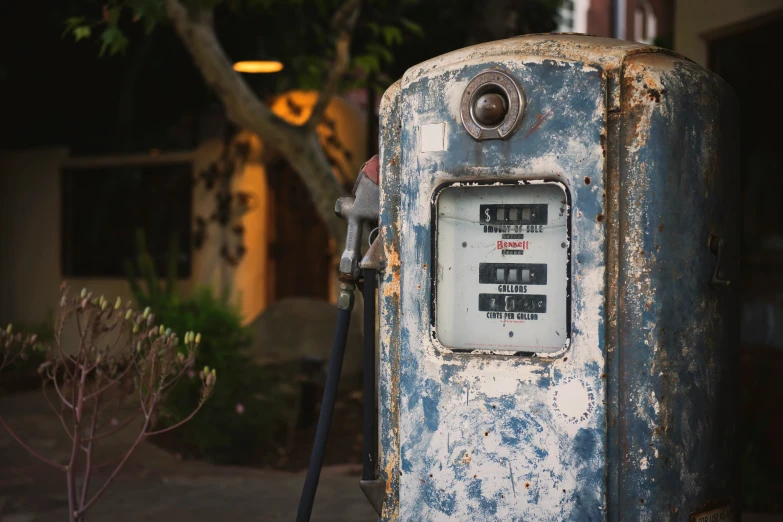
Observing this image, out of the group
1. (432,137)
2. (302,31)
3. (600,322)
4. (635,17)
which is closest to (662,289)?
(600,322)

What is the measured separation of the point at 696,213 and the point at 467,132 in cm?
68

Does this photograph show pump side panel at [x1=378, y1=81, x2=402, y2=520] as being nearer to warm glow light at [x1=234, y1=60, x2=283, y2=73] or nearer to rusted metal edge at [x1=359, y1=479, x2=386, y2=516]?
rusted metal edge at [x1=359, y1=479, x2=386, y2=516]

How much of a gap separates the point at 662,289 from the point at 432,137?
0.79 metres

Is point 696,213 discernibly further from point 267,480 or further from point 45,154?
point 45,154

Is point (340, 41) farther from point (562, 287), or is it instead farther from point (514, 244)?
point (562, 287)

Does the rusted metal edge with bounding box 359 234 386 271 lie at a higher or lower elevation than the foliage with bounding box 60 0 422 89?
lower

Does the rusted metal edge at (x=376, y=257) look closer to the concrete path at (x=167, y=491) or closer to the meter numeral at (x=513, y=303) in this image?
the meter numeral at (x=513, y=303)

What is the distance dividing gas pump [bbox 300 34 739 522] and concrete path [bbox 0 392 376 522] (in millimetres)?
2296

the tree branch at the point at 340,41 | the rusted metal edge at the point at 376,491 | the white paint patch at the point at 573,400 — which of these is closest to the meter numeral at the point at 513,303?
the white paint patch at the point at 573,400

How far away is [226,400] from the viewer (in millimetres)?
6539

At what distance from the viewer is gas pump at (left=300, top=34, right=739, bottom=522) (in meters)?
2.68

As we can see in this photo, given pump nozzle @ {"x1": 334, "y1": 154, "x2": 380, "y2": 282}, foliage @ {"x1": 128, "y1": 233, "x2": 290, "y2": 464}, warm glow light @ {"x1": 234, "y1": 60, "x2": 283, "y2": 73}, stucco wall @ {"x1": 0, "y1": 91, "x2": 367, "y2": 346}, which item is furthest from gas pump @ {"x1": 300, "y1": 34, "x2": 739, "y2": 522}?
stucco wall @ {"x1": 0, "y1": 91, "x2": 367, "y2": 346}

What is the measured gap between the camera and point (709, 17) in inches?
253

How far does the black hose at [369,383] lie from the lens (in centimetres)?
308
